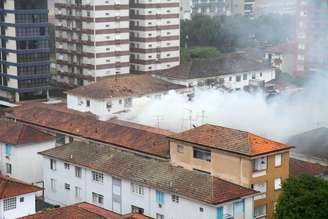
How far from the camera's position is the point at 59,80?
44312 millimetres

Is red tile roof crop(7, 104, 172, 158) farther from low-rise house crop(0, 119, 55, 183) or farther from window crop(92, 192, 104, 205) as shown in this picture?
window crop(92, 192, 104, 205)

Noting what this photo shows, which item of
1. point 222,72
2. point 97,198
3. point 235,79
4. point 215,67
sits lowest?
point 97,198

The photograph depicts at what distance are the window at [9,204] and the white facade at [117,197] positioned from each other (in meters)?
3.14

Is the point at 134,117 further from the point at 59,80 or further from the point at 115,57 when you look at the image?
the point at 59,80

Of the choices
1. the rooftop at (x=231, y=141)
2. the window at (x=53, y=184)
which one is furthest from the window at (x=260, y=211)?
the window at (x=53, y=184)

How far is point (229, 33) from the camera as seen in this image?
57688mm

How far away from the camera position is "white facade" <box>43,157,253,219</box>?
20.2 m

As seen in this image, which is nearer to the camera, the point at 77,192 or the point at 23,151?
the point at 77,192

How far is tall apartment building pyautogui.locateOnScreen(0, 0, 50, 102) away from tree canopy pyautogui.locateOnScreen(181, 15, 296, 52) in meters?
18.7

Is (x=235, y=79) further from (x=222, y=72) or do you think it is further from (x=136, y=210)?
(x=136, y=210)

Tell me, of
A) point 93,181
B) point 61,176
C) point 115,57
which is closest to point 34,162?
point 61,176

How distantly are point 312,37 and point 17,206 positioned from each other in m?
21.0

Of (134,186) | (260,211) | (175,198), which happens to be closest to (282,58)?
(260,211)

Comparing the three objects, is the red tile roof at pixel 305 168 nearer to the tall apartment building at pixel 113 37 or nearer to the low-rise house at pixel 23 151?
the low-rise house at pixel 23 151
